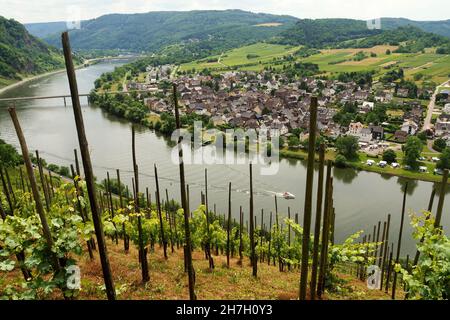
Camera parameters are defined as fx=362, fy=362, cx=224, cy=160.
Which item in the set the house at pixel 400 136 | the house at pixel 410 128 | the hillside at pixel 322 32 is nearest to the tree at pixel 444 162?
the house at pixel 400 136

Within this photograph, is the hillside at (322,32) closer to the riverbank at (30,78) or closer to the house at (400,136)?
the riverbank at (30,78)

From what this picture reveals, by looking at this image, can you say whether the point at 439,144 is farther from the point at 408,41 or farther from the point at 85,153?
the point at 408,41

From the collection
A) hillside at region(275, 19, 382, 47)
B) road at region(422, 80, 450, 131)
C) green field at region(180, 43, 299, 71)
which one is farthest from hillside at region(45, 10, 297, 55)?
road at region(422, 80, 450, 131)

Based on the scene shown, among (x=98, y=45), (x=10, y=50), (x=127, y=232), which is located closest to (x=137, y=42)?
Result: (x=98, y=45)

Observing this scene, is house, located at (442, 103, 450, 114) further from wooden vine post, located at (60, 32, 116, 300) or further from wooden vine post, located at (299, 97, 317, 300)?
wooden vine post, located at (60, 32, 116, 300)

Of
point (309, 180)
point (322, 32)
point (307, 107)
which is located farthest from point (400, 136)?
point (322, 32)

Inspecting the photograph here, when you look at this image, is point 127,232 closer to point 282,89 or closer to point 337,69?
point 282,89
